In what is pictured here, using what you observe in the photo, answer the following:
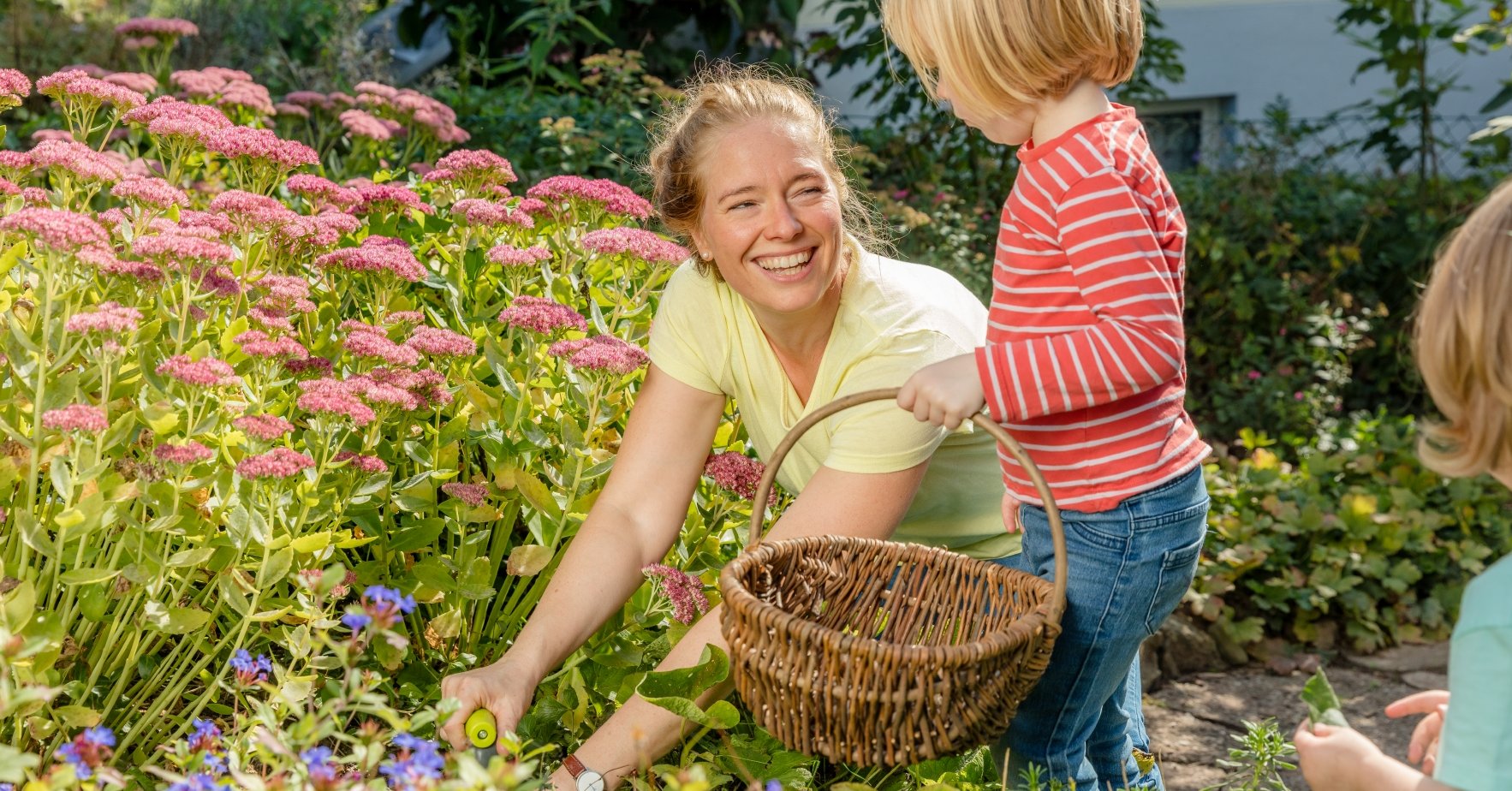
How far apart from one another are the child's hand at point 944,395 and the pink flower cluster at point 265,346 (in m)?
0.83

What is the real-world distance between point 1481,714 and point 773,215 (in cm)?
115

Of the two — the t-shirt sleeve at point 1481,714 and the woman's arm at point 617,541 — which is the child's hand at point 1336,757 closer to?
the t-shirt sleeve at point 1481,714

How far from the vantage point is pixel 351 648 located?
1.32m

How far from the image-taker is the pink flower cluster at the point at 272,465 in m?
1.66

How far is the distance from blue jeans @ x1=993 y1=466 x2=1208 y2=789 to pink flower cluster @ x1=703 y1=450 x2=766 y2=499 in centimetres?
47

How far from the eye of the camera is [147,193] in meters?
2.02

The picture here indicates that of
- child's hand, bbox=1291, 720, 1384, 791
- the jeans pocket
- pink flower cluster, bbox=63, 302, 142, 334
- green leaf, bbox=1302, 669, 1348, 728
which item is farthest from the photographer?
the jeans pocket

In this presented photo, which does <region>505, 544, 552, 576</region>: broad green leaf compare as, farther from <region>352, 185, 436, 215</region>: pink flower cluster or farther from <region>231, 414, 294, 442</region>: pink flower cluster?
<region>352, 185, 436, 215</region>: pink flower cluster

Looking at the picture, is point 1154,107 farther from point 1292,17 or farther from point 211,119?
point 211,119

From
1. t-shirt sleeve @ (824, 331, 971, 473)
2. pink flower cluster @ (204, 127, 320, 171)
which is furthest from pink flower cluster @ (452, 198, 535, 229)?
t-shirt sleeve @ (824, 331, 971, 473)

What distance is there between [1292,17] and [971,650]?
7731mm

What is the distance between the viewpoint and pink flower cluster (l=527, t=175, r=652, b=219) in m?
2.62

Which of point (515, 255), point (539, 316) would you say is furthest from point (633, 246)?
point (539, 316)

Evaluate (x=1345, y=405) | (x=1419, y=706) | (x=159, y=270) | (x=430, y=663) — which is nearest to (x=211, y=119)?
(x=159, y=270)
